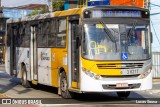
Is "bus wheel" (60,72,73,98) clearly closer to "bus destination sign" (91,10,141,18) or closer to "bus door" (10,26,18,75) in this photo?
"bus destination sign" (91,10,141,18)

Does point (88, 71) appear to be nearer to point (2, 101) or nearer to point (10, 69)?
point (2, 101)

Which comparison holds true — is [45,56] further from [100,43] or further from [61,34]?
[100,43]

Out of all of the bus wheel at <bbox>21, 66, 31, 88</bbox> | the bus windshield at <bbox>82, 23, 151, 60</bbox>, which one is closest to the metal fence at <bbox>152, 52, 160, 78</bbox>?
the bus wheel at <bbox>21, 66, 31, 88</bbox>

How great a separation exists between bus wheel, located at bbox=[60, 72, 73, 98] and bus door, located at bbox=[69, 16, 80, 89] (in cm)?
48

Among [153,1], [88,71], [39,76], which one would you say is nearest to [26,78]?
[39,76]

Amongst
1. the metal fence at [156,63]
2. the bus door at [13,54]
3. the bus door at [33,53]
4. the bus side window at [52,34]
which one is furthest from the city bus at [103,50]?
the metal fence at [156,63]

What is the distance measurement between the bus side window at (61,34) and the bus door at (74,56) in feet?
1.55

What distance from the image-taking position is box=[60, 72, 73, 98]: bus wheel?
51.6 ft

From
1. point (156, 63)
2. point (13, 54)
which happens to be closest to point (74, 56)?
point (13, 54)

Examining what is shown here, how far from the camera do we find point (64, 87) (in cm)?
1595

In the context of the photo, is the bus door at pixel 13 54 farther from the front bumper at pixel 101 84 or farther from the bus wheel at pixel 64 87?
the front bumper at pixel 101 84

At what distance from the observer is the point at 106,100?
1559 cm

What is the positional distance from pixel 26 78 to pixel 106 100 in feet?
19.5

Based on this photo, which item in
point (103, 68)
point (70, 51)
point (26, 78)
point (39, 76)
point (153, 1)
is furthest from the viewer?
point (153, 1)
